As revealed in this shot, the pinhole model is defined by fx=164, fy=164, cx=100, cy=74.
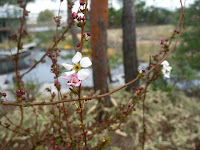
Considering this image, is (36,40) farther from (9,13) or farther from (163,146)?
(163,146)

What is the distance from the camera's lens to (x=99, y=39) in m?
2.33

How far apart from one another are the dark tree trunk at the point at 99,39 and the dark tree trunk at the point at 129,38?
2.80 ft

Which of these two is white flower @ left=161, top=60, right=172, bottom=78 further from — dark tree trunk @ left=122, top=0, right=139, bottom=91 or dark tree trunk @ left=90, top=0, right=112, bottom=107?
dark tree trunk @ left=122, top=0, right=139, bottom=91

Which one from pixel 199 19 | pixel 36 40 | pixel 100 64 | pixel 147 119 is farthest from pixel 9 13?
pixel 36 40

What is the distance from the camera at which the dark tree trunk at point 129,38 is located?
9.66 ft

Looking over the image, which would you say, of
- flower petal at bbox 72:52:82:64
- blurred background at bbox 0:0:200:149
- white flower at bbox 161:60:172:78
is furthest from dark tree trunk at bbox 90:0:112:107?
flower petal at bbox 72:52:82:64

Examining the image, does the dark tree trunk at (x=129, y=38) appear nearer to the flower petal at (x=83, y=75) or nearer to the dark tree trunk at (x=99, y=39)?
the dark tree trunk at (x=99, y=39)

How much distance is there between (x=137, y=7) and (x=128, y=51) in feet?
8.23

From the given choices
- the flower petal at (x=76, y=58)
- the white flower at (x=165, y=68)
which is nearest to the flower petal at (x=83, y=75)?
the flower petal at (x=76, y=58)

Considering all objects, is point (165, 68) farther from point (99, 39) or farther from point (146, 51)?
point (146, 51)

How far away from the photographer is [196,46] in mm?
3924

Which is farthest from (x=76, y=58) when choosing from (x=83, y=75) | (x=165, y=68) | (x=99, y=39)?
(x=99, y=39)

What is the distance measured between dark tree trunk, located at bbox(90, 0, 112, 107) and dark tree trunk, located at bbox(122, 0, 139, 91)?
85 cm

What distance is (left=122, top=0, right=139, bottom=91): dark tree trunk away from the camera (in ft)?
9.66
